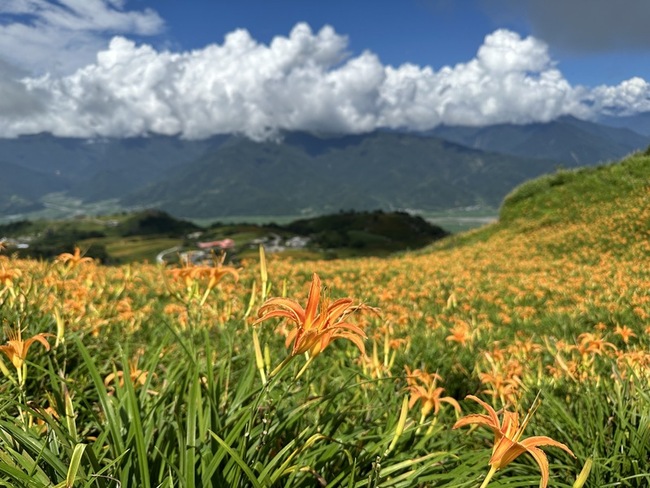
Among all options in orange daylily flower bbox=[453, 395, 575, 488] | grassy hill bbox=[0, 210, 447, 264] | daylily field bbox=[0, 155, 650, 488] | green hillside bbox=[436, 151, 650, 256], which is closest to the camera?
orange daylily flower bbox=[453, 395, 575, 488]

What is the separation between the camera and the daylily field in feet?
5.88

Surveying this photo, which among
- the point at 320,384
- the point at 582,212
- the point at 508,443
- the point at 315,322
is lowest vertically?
the point at 320,384

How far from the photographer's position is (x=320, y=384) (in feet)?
12.3

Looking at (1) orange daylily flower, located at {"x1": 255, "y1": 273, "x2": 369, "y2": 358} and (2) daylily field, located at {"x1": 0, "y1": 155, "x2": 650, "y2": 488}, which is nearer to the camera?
(1) orange daylily flower, located at {"x1": 255, "y1": 273, "x2": 369, "y2": 358}

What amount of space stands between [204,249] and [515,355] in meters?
3.51

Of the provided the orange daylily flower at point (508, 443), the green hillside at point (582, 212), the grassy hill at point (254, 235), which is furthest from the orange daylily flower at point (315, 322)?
the grassy hill at point (254, 235)

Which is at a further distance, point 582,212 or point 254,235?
point 254,235

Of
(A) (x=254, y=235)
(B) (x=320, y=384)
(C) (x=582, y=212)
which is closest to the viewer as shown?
(B) (x=320, y=384)

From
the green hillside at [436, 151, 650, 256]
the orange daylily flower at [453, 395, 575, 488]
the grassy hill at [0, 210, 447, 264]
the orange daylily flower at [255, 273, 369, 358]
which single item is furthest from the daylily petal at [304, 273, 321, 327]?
the grassy hill at [0, 210, 447, 264]

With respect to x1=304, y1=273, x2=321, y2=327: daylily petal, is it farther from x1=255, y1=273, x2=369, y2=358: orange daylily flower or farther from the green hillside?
the green hillside

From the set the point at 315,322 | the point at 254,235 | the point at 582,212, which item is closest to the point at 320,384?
the point at 315,322

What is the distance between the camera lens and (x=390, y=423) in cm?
274

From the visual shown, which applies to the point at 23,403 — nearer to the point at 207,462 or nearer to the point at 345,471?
the point at 207,462

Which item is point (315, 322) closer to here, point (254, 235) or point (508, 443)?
point (508, 443)
